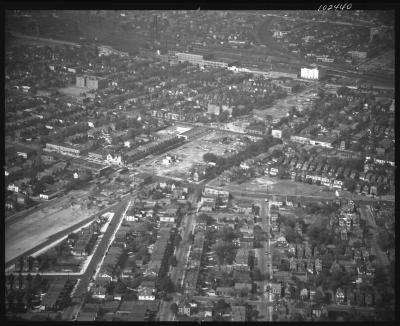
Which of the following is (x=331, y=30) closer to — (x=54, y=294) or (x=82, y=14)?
(x=82, y=14)

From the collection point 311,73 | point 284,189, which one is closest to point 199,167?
point 284,189

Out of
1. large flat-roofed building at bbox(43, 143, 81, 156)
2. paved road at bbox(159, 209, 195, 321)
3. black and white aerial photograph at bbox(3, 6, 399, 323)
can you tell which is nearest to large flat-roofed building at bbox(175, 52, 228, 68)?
black and white aerial photograph at bbox(3, 6, 399, 323)

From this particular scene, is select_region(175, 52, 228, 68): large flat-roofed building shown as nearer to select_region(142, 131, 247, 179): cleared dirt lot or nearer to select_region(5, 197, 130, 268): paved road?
select_region(142, 131, 247, 179): cleared dirt lot

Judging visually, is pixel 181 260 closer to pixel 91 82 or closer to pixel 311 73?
pixel 91 82

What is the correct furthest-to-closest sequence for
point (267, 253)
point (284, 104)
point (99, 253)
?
point (284, 104)
point (267, 253)
point (99, 253)

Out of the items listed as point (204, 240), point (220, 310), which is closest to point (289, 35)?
point (204, 240)
